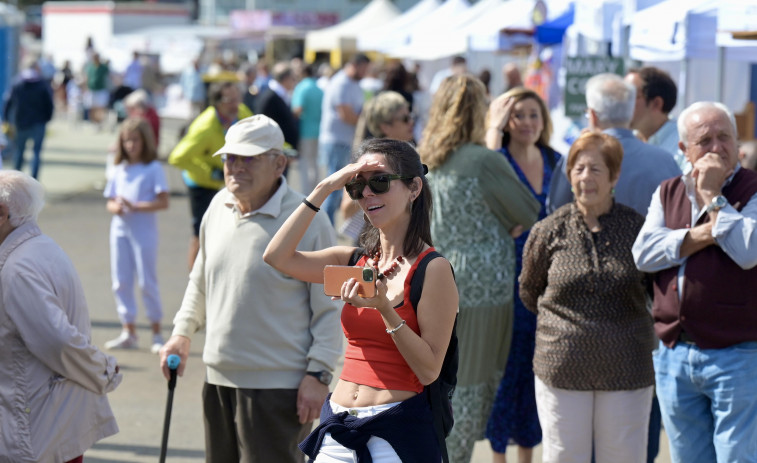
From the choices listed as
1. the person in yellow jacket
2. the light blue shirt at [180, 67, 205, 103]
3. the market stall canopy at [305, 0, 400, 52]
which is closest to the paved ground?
the person in yellow jacket

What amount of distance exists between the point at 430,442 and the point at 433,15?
57.1ft

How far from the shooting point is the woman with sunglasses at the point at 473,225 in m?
5.43

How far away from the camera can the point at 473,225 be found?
547 centimetres

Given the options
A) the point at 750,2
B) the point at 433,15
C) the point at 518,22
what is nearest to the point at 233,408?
the point at 750,2

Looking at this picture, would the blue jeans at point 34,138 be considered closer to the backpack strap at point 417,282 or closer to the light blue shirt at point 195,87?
the light blue shirt at point 195,87

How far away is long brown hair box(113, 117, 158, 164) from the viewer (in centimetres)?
843

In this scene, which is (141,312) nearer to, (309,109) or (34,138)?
(309,109)

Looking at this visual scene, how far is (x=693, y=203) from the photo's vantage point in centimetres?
447

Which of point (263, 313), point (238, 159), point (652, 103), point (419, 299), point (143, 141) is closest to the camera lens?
point (419, 299)

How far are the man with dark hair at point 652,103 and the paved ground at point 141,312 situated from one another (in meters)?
1.86

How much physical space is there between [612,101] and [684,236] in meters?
1.24

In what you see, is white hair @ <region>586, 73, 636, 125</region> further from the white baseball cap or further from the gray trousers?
the gray trousers

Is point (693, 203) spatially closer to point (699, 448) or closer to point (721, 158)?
point (721, 158)

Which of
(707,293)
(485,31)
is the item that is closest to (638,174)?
(707,293)
